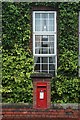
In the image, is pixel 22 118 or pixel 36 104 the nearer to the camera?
pixel 22 118

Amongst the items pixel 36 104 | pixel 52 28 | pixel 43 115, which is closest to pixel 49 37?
pixel 52 28

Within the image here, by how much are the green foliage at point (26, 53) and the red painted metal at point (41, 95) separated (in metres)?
2.02

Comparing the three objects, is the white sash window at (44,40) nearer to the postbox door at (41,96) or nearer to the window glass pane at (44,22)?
the window glass pane at (44,22)

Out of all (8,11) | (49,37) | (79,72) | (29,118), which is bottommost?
(29,118)

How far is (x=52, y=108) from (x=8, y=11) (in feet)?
14.8

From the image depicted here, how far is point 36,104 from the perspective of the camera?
10.8m

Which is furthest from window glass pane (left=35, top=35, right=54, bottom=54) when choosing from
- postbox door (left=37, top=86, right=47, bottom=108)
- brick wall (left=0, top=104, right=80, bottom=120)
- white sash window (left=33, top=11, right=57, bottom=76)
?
brick wall (left=0, top=104, right=80, bottom=120)

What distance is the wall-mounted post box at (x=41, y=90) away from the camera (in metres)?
10.8

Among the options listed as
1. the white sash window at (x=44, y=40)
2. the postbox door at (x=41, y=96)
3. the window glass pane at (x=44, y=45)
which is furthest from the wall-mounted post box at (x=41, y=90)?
the window glass pane at (x=44, y=45)

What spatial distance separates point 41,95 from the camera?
10.8 metres

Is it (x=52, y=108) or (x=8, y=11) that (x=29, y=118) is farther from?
(x=8, y=11)

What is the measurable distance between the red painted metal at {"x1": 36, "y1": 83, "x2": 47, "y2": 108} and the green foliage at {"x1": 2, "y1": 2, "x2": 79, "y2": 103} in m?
2.02

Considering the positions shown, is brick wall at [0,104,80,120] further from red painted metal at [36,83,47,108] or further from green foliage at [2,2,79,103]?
green foliage at [2,2,79,103]

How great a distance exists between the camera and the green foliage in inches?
508
